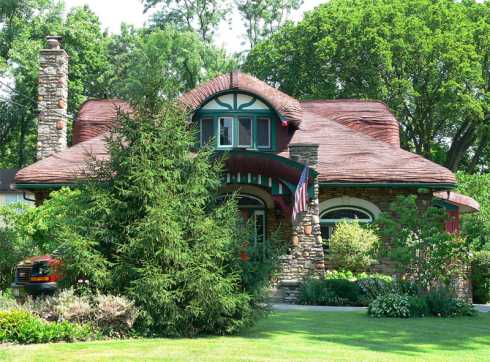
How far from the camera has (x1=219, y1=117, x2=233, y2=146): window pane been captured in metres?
24.0

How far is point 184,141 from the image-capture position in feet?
40.9

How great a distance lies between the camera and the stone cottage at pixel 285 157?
780 inches

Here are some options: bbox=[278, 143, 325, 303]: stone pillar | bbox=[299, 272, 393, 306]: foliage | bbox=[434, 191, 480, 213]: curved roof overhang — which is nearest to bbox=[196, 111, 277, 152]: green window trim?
bbox=[278, 143, 325, 303]: stone pillar

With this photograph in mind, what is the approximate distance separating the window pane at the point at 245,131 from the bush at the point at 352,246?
16.6 ft

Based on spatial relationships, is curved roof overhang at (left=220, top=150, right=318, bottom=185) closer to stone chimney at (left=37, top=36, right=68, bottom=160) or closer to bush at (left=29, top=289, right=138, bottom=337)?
stone chimney at (left=37, top=36, right=68, bottom=160)

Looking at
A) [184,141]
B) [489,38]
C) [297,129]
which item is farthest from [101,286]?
[489,38]

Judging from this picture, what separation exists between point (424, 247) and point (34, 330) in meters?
9.74

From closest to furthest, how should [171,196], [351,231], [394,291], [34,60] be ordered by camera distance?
[171,196], [394,291], [351,231], [34,60]

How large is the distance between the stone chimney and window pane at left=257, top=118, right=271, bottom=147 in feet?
23.6

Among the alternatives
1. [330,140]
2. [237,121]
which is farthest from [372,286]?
[237,121]

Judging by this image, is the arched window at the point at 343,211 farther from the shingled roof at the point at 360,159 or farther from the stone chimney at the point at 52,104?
the stone chimney at the point at 52,104

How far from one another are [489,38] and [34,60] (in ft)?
84.0

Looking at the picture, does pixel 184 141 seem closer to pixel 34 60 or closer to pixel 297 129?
pixel 297 129

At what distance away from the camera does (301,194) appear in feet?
61.4
